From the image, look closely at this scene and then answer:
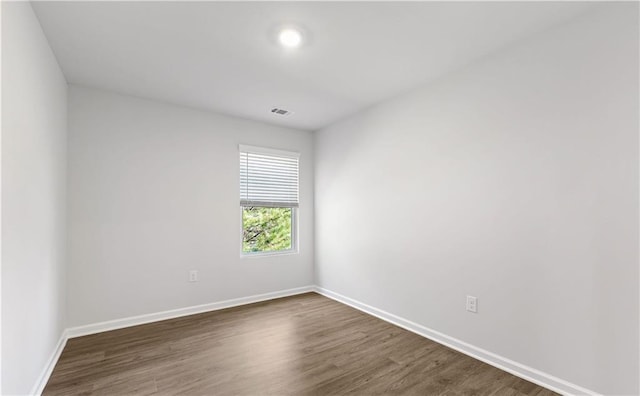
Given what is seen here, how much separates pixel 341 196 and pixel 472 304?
2044mm

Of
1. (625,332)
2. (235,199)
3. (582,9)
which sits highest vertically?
(582,9)

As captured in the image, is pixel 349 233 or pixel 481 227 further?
pixel 349 233

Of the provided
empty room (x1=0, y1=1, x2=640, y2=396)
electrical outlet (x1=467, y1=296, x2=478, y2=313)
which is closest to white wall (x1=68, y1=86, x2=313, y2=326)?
empty room (x1=0, y1=1, x2=640, y2=396)

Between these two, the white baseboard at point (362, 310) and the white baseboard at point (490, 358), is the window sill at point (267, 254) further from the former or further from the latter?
the white baseboard at point (490, 358)

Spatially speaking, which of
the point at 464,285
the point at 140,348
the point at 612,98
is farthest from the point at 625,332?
the point at 140,348

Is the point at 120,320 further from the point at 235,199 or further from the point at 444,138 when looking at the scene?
the point at 444,138

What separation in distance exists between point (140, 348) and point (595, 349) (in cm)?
340

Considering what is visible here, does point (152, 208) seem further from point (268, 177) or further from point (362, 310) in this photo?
point (362, 310)

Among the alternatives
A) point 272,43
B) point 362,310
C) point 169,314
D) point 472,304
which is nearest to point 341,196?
point 362,310

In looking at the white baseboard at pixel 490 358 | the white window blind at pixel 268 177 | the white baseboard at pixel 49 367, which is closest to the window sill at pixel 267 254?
the white window blind at pixel 268 177

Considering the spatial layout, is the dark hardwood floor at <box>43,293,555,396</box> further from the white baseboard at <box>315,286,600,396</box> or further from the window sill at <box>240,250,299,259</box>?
the window sill at <box>240,250,299,259</box>

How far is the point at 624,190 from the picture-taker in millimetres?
1765

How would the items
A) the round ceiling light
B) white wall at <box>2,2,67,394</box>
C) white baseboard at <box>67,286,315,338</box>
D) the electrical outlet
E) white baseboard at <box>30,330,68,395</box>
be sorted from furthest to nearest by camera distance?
white baseboard at <box>67,286,315,338</box>, the electrical outlet, the round ceiling light, white baseboard at <box>30,330,68,395</box>, white wall at <box>2,2,67,394</box>

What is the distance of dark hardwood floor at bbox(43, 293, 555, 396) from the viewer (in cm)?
205
